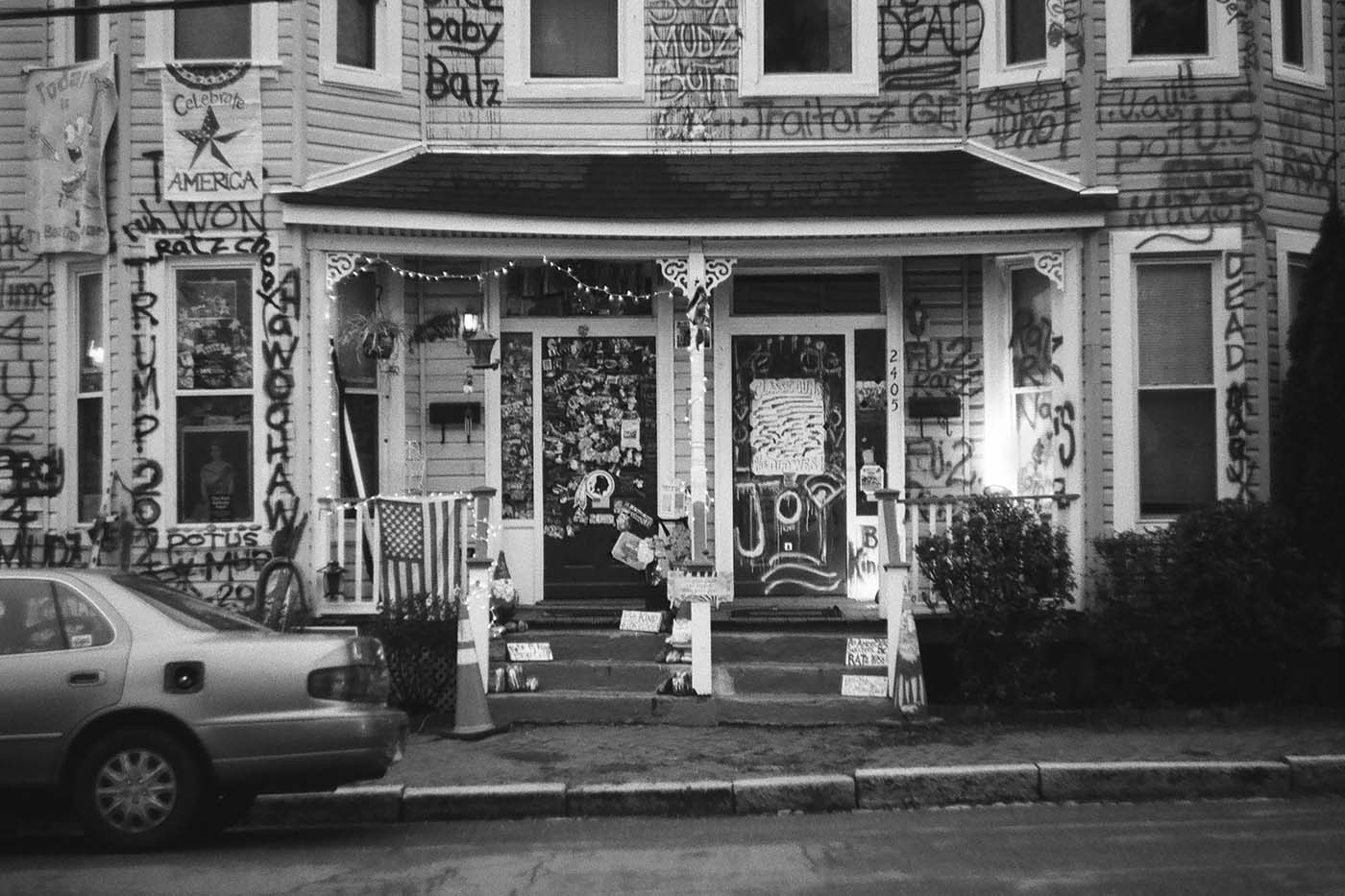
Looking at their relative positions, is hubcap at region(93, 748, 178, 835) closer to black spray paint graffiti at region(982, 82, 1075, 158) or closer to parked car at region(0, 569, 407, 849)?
parked car at region(0, 569, 407, 849)

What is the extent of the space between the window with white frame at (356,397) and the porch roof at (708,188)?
1.21m

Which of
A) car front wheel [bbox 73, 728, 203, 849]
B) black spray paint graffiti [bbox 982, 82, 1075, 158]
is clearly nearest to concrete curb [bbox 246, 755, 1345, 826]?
car front wheel [bbox 73, 728, 203, 849]

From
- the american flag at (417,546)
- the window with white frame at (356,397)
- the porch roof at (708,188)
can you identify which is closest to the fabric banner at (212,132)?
the porch roof at (708,188)

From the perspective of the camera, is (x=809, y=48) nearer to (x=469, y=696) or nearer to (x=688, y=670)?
(x=688, y=670)

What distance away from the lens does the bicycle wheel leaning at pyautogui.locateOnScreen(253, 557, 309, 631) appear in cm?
1101

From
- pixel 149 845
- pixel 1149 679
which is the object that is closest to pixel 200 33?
pixel 149 845

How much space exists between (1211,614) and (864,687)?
2.74 m

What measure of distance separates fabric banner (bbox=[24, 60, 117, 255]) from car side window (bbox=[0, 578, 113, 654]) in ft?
16.2

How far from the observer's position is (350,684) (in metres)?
7.69

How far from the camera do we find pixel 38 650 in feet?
24.7

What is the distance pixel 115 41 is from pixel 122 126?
74 centimetres

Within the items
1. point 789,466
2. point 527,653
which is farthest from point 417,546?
point 789,466

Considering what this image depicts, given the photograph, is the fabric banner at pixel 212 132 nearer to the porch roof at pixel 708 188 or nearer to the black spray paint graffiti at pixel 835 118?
the porch roof at pixel 708 188

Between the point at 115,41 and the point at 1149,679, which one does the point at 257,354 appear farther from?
the point at 1149,679
